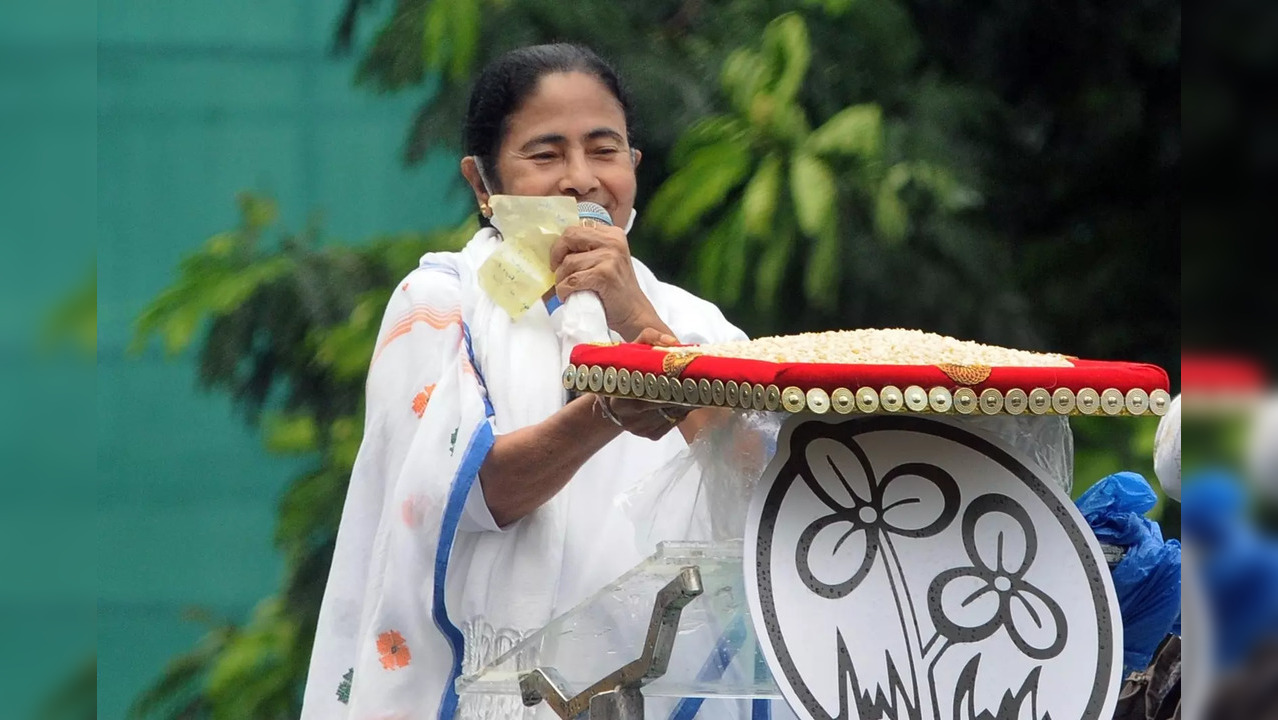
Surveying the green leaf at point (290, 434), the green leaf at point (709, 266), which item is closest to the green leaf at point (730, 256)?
the green leaf at point (709, 266)

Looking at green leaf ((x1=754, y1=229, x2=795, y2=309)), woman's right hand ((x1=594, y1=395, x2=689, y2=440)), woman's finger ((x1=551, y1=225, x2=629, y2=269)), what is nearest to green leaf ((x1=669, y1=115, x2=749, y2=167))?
green leaf ((x1=754, y1=229, x2=795, y2=309))

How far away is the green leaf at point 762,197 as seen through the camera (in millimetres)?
3430

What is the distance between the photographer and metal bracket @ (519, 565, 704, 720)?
4.61 feet

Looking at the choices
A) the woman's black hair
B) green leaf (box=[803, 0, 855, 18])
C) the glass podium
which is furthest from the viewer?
green leaf (box=[803, 0, 855, 18])

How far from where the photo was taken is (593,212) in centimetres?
200

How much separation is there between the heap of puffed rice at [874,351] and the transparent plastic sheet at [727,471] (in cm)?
6

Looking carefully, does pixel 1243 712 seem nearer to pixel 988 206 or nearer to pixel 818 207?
pixel 818 207

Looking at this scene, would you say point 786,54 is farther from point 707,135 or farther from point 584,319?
point 584,319

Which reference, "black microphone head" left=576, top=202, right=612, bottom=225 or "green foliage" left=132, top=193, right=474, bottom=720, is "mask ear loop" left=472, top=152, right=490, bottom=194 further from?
"green foliage" left=132, top=193, right=474, bottom=720

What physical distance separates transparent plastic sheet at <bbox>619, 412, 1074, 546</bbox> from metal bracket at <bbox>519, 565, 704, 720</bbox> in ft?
0.50

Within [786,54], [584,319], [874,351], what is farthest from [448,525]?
[786,54]

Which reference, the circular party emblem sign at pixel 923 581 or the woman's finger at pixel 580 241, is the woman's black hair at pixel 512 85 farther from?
the circular party emblem sign at pixel 923 581

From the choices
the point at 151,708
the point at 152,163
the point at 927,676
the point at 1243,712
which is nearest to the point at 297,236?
the point at 152,163

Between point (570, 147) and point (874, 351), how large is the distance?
76 centimetres
